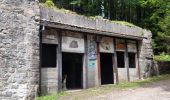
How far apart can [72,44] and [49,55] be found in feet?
5.07

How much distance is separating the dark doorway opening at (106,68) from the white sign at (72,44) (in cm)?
298

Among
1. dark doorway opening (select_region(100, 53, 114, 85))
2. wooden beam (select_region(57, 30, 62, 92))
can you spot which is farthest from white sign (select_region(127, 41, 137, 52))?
wooden beam (select_region(57, 30, 62, 92))

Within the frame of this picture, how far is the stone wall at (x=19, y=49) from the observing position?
11.6 metres

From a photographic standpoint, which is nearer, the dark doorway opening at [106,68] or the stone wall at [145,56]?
the dark doorway opening at [106,68]

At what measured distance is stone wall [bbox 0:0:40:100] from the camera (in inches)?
457

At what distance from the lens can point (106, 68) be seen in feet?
61.1

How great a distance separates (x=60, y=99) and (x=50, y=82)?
173 cm

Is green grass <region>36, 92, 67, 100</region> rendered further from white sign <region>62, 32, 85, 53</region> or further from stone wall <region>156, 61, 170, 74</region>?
stone wall <region>156, 61, 170, 74</region>

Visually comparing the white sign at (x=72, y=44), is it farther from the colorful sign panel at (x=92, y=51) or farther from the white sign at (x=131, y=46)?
the white sign at (x=131, y=46)

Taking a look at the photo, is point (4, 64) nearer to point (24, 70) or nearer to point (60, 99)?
point (24, 70)

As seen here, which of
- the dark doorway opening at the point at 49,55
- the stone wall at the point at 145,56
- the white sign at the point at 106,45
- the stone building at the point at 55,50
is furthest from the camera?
the stone wall at the point at 145,56

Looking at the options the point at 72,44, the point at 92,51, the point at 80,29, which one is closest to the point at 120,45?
the point at 92,51

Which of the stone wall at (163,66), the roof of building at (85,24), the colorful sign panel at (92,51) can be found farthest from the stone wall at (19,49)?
the stone wall at (163,66)

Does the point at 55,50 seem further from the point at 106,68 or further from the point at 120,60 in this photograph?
the point at 120,60
